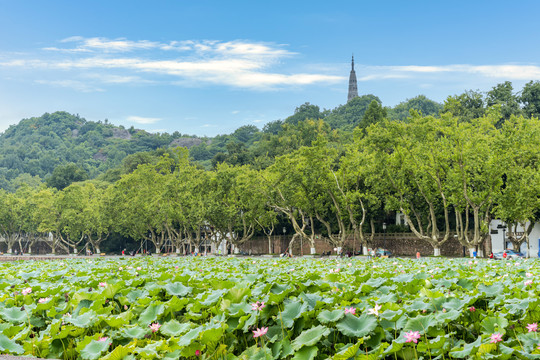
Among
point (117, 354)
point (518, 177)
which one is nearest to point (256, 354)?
point (117, 354)

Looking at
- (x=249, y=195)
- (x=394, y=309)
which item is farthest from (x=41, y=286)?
(x=249, y=195)

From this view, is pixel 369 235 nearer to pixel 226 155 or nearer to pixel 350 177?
pixel 350 177

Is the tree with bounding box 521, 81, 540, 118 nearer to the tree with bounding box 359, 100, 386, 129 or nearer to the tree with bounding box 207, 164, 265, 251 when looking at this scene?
the tree with bounding box 359, 100, 386, 129

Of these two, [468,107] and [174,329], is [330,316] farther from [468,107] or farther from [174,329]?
[468,107]

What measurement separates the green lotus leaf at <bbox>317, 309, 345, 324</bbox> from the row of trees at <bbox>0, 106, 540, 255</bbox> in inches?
1719

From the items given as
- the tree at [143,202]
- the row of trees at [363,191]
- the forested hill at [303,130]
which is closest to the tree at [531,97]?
the forested hill at [303,130]

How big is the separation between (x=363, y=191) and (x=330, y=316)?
58.5 meters

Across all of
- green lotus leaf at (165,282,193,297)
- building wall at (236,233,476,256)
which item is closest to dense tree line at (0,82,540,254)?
building wall at (236,233,476,256)

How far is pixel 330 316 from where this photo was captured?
6766 millimetres

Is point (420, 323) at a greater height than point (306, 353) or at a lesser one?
greater

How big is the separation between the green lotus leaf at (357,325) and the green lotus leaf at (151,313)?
258 cm

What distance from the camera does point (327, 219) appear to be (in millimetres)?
72875

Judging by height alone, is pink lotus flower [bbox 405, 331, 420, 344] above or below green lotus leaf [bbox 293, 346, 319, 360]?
above

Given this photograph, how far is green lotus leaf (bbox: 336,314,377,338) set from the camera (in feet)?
21.1
